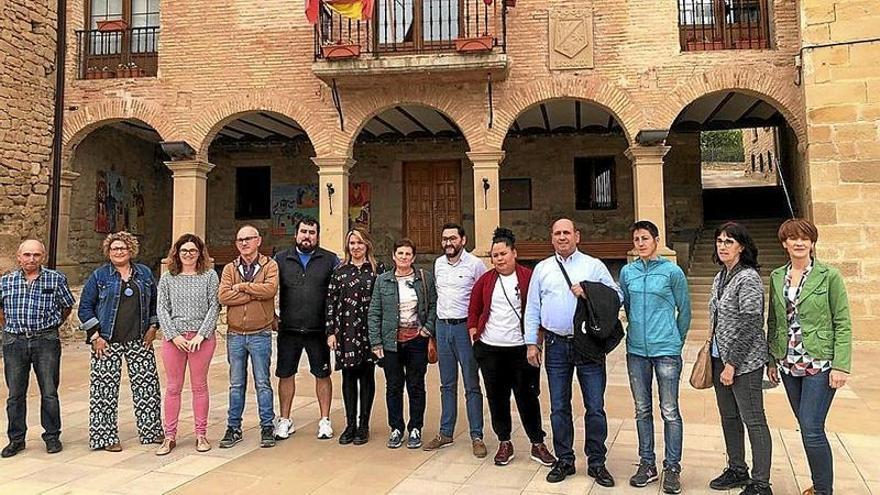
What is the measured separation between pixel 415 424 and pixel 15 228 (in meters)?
9.51

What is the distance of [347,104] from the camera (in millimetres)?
11680

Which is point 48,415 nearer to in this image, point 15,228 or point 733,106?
point 15,228

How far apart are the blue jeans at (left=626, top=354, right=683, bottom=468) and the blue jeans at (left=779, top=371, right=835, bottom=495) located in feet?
2.13

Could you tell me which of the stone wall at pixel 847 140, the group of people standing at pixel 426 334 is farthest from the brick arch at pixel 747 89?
the group of people standing at pixel 426 334

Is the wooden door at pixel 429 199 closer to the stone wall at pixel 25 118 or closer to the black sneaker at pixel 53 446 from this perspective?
the stone wall at pixel 25 118

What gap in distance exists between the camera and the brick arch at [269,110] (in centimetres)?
1174

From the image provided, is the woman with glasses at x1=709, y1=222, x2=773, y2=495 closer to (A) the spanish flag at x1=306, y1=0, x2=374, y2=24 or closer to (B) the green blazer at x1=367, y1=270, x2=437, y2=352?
(B) the green blazer at x1=367, y1=270, x2=437, y2=352

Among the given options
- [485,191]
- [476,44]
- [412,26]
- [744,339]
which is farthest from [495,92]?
[744,339]

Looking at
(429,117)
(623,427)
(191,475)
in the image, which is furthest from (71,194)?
(623,427)

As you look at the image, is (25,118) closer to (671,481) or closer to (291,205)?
(291,205)

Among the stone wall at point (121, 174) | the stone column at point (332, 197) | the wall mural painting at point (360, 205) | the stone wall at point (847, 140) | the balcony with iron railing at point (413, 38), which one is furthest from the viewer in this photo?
the wall mural painting at point (360, 205)

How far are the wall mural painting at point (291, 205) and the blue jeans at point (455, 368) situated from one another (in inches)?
489

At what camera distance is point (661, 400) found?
3.84 m

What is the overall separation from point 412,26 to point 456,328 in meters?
8.74
